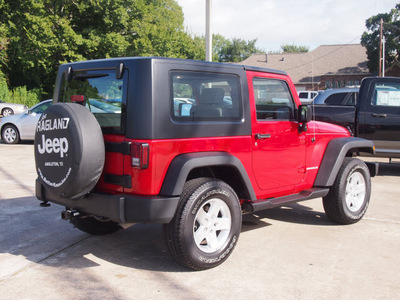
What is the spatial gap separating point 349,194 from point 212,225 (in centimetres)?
233

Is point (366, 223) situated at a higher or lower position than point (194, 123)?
lower

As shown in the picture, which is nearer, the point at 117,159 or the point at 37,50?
the point at 117,159

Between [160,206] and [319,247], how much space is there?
201 cm

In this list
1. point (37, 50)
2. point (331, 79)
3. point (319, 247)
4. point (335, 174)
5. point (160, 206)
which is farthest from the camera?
point (331, 79)

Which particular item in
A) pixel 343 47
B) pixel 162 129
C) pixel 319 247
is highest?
pixel 343 47

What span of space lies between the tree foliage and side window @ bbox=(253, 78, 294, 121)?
79.1 feet

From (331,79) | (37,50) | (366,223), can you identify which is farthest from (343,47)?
(366,223)

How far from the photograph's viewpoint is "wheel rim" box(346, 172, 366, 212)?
547cm

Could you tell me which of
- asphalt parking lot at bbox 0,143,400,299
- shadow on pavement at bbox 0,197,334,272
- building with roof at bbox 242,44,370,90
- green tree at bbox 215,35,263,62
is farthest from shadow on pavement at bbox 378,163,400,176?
green tree at bbox 215,35,263,62

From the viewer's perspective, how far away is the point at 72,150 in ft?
11.6

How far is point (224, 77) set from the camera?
4250 millimetres

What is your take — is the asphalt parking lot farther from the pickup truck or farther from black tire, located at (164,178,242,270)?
the pickup truck

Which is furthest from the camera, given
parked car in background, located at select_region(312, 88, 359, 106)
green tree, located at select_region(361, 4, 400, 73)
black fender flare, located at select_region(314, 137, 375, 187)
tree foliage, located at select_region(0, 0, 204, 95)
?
green tree, located at select_region(361, 4, 400, 73)

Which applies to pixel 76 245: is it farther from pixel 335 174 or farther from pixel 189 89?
pixel 335 174
